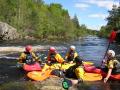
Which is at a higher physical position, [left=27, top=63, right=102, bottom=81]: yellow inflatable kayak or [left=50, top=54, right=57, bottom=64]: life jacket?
[left=50, top=54, right=57, bottom=64]: life jacket

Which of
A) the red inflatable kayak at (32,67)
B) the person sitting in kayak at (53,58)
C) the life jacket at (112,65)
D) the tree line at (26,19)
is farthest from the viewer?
the tree line at (26,19)

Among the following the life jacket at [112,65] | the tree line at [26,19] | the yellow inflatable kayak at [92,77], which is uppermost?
the tree line at [26,19]

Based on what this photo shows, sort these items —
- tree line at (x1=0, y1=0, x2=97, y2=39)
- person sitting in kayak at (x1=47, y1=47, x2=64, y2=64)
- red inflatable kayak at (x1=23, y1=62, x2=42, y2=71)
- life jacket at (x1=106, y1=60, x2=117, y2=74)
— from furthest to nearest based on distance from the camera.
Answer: tree line at (x1=0, y1=0, x2=97, y2=39) → person sitting in kayak at (x1=47, y1=47, x2=64, y2=64) → red inflatable kayak at (x1=23, y1=62, x2=42, y2=71) → life jacket at (x1=106, y1=60, x2=117, y2=74)

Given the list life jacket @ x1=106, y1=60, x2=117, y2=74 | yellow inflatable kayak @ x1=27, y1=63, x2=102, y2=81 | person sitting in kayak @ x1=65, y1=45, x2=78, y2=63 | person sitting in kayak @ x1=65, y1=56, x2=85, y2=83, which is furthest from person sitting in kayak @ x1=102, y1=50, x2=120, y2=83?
person sitting in kayak @ x1=65, y1=45, x2=78, y2=63

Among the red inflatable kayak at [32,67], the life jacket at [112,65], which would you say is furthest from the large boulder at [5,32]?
the life jacket at [112,65]

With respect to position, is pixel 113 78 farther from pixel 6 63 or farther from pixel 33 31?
pixel 33 31

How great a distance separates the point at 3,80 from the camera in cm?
1738

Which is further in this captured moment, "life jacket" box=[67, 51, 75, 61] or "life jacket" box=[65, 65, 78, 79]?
"life jacket" box=[67, 51, 75, 61]

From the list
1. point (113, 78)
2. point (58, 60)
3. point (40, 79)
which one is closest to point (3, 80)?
point (40, 79)

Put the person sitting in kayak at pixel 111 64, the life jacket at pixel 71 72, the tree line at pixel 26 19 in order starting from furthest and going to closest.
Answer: the tree line at pixel 26 19 → the life jacket at pixel 71 72 → the person sitting in kayak at pixel 111 64

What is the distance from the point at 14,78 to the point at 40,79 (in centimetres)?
195

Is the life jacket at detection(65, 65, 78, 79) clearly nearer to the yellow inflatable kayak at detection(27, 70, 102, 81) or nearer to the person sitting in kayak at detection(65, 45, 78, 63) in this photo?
the yellow inflatable kayak at detection(27, 70, 102, 81)

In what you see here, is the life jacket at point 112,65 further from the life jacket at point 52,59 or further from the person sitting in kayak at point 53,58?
the life jacket at point 52,59

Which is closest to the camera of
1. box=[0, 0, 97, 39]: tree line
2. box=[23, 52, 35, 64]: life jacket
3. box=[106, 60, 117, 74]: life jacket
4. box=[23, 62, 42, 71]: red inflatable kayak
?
box=[106, 60, 117, 74]: life jacket
